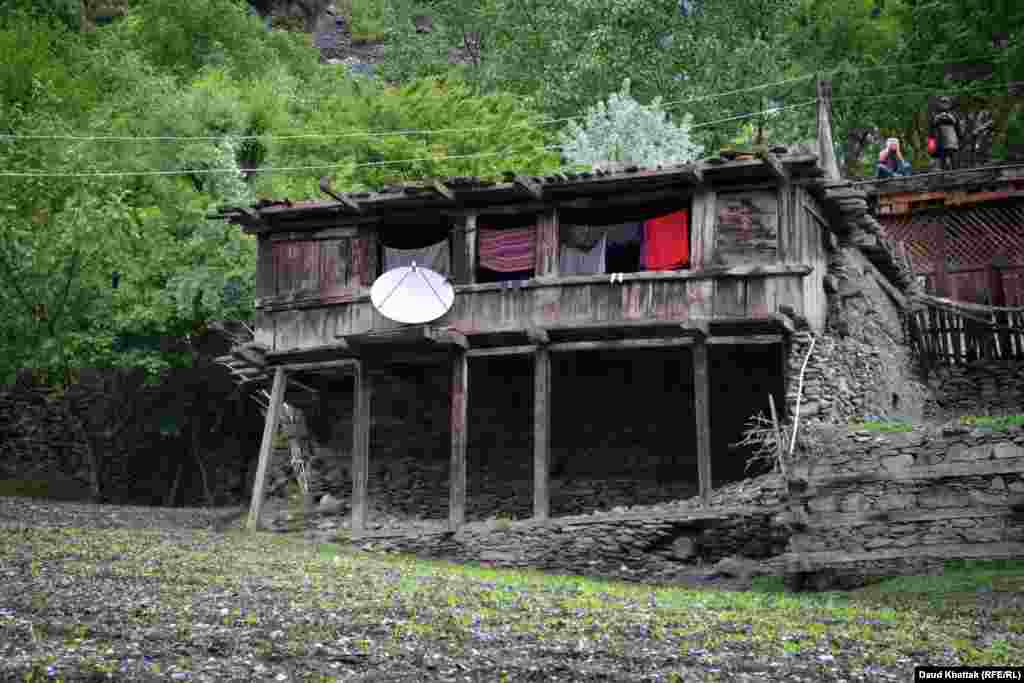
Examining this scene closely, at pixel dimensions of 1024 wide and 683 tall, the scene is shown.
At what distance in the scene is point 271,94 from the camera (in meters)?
45.8

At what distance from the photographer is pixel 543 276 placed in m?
29.4

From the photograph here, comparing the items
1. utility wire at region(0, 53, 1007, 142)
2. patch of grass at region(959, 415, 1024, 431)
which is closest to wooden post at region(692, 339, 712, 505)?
patch of grass at region(959, 415, 1024, 431)

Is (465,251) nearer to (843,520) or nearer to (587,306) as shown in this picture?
(587,306)

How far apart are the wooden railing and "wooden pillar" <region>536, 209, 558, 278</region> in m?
10.5

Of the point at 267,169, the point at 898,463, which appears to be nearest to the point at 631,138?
the point at 267,169

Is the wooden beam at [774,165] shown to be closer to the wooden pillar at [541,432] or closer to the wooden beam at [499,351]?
the wooden pillar at [541,432]

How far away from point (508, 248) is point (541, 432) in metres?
4.03

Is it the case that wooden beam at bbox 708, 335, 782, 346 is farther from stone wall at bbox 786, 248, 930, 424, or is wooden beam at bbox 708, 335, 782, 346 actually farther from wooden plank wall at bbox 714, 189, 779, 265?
wooden plank wall at bbox 714, 189, 779, 265

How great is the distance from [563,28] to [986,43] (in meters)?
14.1

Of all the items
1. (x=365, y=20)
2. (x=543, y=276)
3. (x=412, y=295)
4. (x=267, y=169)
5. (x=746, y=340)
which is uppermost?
(x=365, y=20)

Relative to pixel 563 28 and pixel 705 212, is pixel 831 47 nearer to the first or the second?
pixel 563 28

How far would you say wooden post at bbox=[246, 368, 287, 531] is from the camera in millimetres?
30688

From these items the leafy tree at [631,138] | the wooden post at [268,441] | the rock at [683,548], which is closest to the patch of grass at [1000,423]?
the rock at [683,548]

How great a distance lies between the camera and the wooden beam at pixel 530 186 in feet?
94.2
